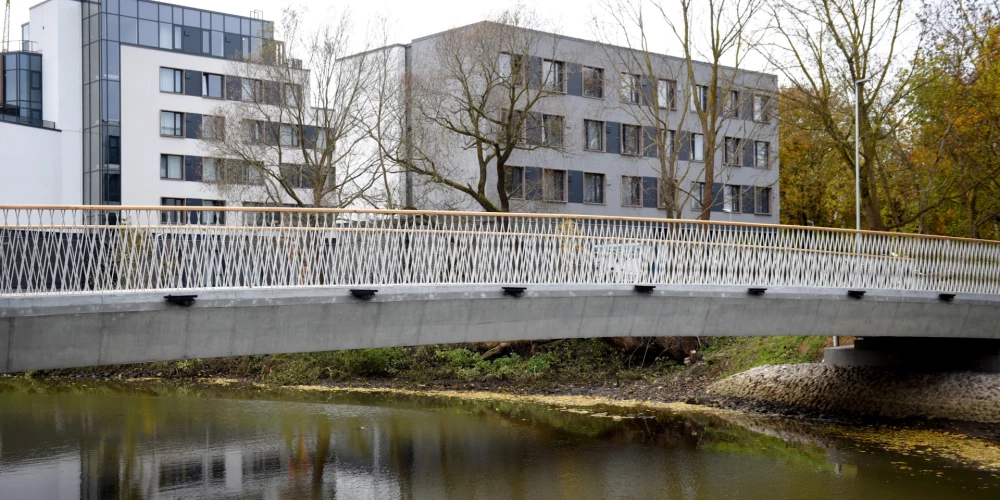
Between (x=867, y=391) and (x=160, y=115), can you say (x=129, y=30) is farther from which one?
(x=867, y=391)

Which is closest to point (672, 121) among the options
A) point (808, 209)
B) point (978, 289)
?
point (808, 209)

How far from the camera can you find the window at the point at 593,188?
54.3 m

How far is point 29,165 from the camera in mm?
53188

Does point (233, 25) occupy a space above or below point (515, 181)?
above

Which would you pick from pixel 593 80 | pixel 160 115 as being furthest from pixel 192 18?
pixel 593 80

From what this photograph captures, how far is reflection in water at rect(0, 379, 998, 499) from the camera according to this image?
19.0m

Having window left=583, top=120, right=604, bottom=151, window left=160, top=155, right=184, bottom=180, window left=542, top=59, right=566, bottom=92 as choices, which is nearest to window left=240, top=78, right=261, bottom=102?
window left=542, top=59, right=566, bottom=92

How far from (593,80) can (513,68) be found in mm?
12093

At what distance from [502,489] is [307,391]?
713 inches

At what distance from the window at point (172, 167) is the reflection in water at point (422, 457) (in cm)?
2687

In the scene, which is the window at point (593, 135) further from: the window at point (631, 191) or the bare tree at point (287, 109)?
the bare tree at point (287, 109)

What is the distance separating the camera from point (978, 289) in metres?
26.2

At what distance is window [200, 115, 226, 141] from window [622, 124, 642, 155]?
22922 mm

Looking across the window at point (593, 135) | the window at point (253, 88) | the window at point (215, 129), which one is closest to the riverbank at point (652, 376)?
the window at point (215, 129)
